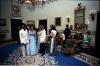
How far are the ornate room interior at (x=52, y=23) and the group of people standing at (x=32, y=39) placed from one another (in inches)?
2.4

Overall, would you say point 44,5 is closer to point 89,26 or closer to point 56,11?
point 56,11

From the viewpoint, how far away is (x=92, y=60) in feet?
8.07

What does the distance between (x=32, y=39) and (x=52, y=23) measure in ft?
1.48

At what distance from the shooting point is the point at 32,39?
8.14ft

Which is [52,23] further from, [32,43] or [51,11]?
[32,43]

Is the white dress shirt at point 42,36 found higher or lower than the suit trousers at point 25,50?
higher

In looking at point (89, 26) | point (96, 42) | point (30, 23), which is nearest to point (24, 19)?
point (30, 23)

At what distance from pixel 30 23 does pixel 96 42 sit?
118 centimetres

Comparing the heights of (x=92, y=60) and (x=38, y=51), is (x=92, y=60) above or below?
below

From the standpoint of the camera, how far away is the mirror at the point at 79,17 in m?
2.41

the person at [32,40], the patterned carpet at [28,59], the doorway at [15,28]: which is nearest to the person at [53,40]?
the patterned carpet at [28,59]

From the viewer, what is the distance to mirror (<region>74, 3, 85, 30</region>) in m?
2.41

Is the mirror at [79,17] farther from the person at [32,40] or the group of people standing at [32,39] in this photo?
the person at [32,40]

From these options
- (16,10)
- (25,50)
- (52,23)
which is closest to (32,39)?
(25,50)
